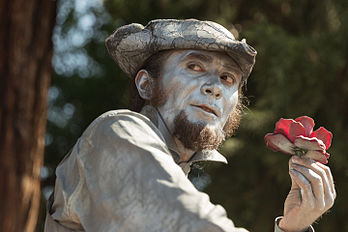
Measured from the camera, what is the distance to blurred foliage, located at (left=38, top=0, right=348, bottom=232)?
6.56 meters

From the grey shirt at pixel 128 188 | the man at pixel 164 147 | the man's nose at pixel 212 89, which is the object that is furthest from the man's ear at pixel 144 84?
the grey shirt at pixel 128 188

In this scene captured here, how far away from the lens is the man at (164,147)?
70.1 inches

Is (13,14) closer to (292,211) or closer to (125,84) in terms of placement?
(125,84)

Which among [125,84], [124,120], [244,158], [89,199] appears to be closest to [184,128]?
[124,120]

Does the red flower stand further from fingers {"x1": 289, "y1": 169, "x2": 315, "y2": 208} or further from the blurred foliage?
the blurred foliage

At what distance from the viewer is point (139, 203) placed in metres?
1.79

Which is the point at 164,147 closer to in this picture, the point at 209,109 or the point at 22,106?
the point at 209,109

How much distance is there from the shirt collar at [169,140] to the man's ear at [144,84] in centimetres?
8

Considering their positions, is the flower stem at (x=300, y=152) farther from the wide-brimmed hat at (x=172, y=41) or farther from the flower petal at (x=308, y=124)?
the wide-brimmed hat at (x=172, y=41)

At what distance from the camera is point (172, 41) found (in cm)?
232

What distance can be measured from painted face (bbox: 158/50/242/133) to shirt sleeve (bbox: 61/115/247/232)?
279 millimetres

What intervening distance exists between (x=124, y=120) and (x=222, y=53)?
52 centimetres

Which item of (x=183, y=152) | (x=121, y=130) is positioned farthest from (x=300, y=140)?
(x=121, y=130)

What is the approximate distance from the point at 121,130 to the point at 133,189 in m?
0.19
